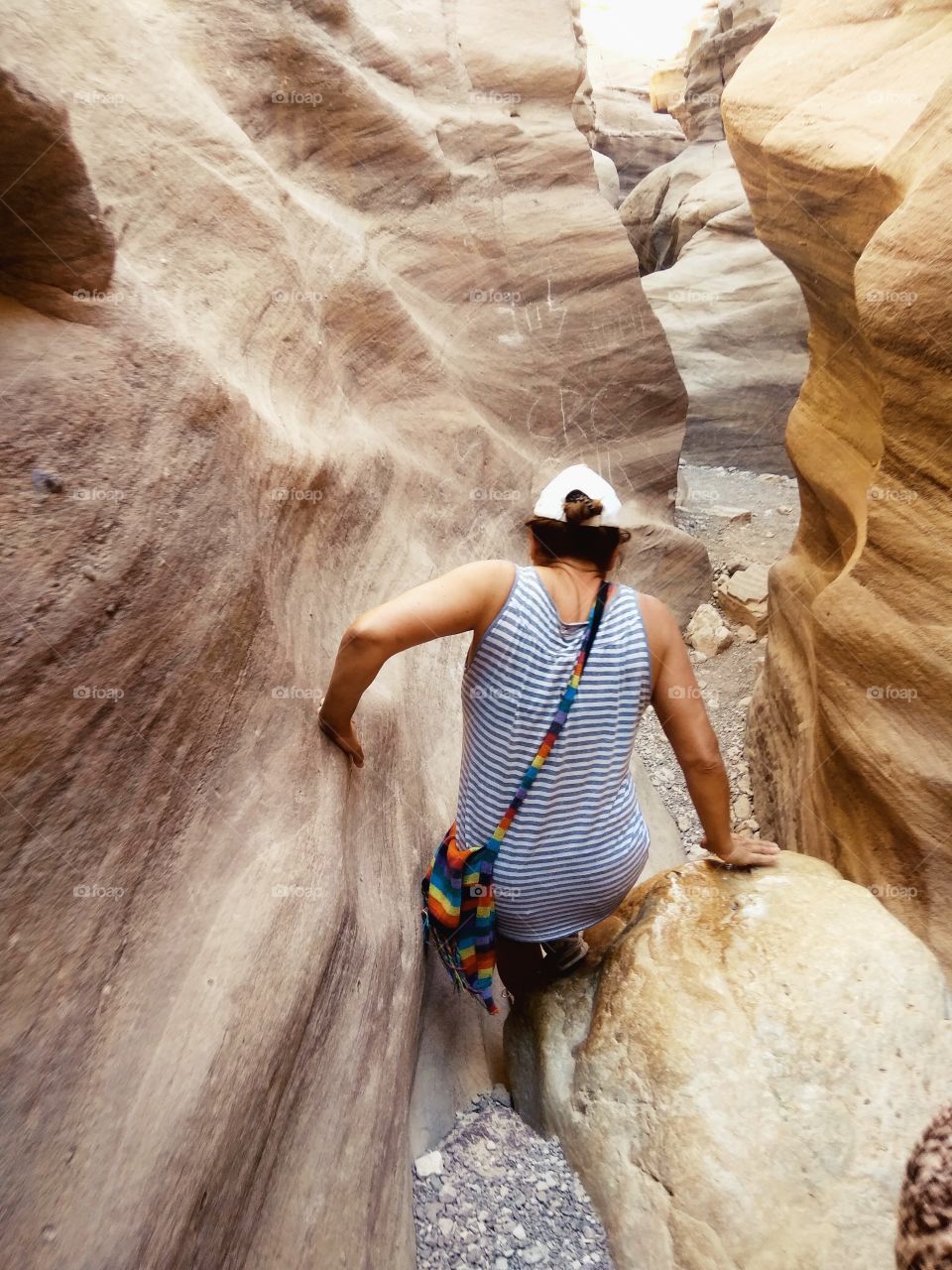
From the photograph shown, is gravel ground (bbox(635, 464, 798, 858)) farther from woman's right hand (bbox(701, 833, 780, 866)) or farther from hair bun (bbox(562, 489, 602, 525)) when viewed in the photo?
hair bun (bbox(562, 489, 602, 525))

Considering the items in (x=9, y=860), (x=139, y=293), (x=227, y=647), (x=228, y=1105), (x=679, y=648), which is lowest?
(x=228, y=1105)

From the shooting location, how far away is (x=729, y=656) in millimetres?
6699

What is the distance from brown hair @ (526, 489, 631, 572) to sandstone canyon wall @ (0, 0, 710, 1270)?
0.84 meters

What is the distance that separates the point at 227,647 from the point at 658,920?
60.6 inches

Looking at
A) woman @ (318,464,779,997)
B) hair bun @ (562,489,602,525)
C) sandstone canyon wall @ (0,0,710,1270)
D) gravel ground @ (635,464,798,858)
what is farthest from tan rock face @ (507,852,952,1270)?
gravel ground @ (635,464,798,858)

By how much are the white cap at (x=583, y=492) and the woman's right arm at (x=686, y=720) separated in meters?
0.23

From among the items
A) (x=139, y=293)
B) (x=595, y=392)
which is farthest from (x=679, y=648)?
(x=595, y=392)

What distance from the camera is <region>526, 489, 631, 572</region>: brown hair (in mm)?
2354

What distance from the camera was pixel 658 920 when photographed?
2.88 metres

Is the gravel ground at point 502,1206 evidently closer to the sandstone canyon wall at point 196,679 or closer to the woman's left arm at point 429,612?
the sandstone canyon wall at point 196,679

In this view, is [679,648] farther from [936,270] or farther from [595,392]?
[595,392]

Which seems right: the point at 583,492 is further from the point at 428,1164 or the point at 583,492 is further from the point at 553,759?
the point at 428,1164

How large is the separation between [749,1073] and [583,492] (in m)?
1.56

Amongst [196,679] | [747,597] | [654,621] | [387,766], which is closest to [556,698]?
[654,621]
